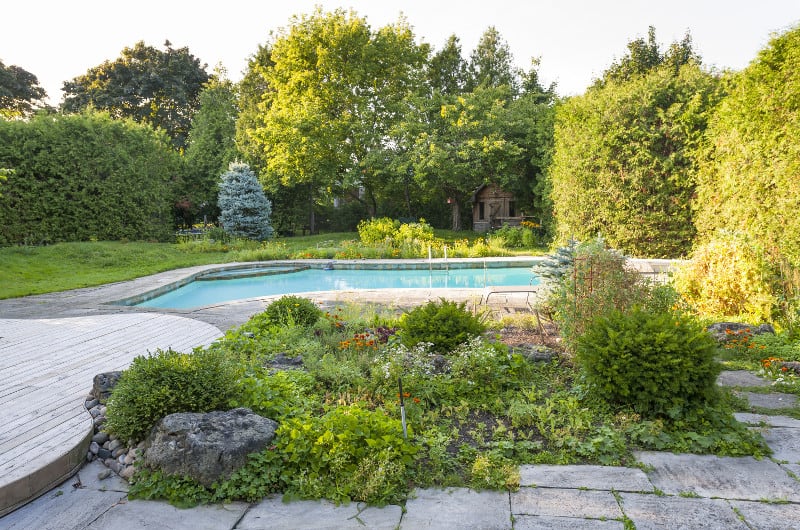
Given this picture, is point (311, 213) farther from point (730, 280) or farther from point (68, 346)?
point (730, 280)

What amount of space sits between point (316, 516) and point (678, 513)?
1.69 m

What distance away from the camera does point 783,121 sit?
689 centimetres

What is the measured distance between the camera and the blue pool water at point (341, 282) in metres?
11.2

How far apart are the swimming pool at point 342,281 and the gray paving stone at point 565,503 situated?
839 cm

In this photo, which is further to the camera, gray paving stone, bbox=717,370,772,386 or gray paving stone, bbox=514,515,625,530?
gray paving stone, bbox=717,370,772,386

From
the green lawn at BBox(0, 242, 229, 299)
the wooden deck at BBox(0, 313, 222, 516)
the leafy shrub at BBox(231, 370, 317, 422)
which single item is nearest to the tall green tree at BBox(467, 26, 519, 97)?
the green lawn at BBox(0, 242, 229, 299)

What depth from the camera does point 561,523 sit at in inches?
84.8

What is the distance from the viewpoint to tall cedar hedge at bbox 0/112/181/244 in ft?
44.4

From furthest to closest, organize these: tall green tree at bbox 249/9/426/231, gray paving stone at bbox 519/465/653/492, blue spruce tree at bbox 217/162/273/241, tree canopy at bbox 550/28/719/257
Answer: tall green tree at bbox 249/9/426/231 → blue spruce tree at bbox 217/162/273/241 → tree canopy at bbox 550/28/719/257 → gray paving stone at bbox 519/465/653/492

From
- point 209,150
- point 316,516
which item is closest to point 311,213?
point 209,150

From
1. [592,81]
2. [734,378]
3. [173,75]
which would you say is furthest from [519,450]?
[173,75]

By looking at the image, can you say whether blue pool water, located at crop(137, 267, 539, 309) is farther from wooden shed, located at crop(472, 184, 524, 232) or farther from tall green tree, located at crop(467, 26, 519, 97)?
tall green tree, located at crop(467, 26, 519, 97)

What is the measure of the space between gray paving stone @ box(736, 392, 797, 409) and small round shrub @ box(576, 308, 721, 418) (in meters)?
0.75

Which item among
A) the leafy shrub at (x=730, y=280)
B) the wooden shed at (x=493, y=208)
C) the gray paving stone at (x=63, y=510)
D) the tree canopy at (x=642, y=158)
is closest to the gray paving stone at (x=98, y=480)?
the gray paving stone at (x=63, y=510)
